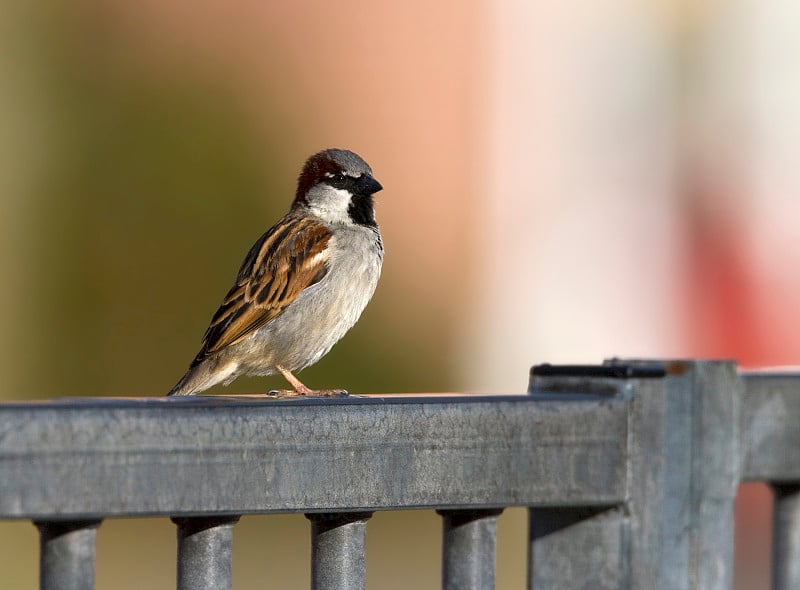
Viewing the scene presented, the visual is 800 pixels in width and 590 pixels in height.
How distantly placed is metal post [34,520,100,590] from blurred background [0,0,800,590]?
241 inches

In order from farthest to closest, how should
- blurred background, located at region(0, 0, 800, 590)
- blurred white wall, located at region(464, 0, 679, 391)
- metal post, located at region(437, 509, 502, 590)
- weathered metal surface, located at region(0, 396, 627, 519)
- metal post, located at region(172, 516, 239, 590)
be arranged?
Answer: blurred white wall, located at region(464, 0, 679, 391), blurred background, located at region(0, 0, 800, 590), metal post, located at region(437, 509, 502, 590), metal post, located at region(172, 516, 239, 590), weathered metal surface, located at region(0, 396, 627, 519)

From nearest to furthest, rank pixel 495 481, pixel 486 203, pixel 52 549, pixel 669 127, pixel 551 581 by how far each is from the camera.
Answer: pixel 52 549, pixel 495 481, pixel 551 581, pixel 486 203, pixel 669 127

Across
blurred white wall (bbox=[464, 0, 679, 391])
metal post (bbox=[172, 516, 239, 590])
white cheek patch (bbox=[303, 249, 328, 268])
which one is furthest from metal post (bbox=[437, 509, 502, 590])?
blurred white wall (bbox=[464, 0, 679, 391])

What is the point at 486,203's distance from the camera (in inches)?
439

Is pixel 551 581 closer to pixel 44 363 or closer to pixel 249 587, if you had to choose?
pixel 249 587

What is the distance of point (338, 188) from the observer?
508 centimetres

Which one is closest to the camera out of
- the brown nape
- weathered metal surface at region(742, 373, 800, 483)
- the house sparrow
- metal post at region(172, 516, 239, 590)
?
metal post at region(172, 516, 239, 590)

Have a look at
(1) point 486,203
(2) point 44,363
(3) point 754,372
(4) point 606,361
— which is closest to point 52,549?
(4) point 606,361

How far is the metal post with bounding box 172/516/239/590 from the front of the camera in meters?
1.78

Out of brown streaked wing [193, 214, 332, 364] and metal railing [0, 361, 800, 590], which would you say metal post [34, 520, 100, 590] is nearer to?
metal railing [0, 361, 800, 590]

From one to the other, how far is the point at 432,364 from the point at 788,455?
7933 mm

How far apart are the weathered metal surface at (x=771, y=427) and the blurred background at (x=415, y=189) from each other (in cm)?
594

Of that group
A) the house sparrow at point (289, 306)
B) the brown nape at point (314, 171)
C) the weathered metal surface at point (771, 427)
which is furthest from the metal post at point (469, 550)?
the brown nape at point (314, 171)

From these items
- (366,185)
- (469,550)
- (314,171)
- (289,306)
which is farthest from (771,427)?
(314,171)
